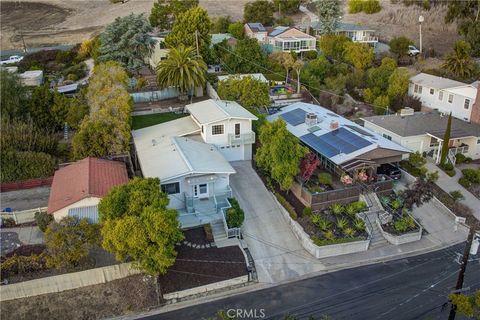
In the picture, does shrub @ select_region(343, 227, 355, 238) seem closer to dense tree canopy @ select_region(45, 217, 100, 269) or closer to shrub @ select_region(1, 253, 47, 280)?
dense tree canopy @ select_region(45, 217, 100, 269)

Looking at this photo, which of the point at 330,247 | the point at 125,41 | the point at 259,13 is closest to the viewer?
the point at 330,247

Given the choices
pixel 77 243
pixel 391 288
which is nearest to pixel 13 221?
pixel 77 243

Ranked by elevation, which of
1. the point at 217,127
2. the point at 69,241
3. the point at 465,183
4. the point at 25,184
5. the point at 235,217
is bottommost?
the point at 465,183

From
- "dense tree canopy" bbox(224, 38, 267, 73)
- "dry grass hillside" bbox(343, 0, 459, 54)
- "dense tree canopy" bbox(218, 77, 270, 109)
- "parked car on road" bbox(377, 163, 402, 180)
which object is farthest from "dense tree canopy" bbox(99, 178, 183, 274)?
"dry grass hillside" bbox(343, 0, 459, 54)

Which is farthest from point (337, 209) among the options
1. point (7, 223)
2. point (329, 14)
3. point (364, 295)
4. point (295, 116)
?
point (329, 14)

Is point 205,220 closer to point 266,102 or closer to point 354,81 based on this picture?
point 266,102

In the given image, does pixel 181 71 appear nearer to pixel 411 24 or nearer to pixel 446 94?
pixel 446 94

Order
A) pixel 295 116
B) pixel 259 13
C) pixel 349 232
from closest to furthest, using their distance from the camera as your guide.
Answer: pixel 349 232 < pixel 295 116 < pixel 259 13
